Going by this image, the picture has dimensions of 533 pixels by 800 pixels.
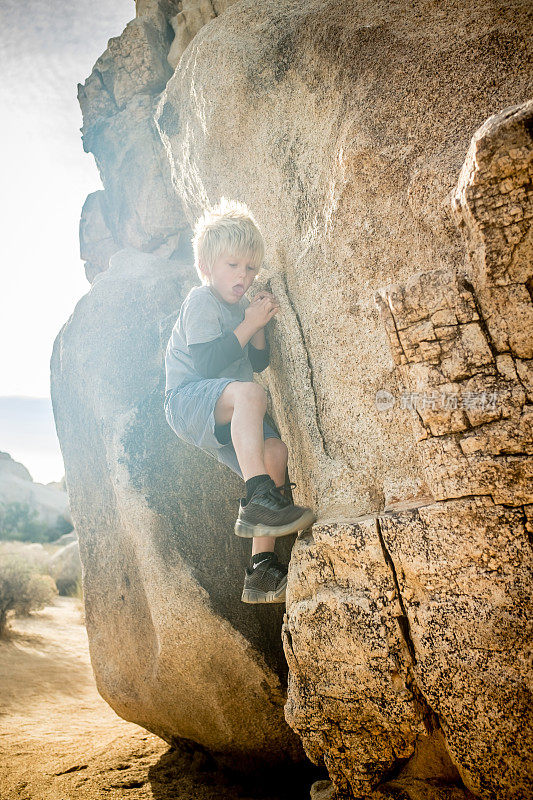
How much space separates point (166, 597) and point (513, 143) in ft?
9.75

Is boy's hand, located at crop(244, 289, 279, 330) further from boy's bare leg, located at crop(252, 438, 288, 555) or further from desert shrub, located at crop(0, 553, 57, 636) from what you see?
desert shrub, located at crop(0, 553, 57, 636)

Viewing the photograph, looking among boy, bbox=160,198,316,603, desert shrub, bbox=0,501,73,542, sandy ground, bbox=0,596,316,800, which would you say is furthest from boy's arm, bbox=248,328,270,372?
desert shrub, bbox=0,501,73,542

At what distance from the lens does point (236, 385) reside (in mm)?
2611

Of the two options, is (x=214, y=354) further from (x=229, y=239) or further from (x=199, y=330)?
(x=229, y=239)

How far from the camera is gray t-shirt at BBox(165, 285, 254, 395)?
2811mm

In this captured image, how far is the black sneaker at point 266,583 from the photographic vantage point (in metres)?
2.54

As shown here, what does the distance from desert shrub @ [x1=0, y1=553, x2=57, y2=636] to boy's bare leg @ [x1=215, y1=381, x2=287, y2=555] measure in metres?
7.68

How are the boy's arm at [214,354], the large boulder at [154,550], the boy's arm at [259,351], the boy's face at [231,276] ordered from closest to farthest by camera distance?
the boy's arm at [214,354], the boy's face at [231,276], the boy's arm at [259,351], the large boulder at [154,550]

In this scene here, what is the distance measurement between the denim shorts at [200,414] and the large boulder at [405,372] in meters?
0.45

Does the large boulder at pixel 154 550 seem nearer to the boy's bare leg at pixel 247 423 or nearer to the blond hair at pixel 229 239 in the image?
the boy's bare leg at pixel 247 423

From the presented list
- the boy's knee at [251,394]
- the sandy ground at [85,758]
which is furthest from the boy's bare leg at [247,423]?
the sandy ground at [85,758]

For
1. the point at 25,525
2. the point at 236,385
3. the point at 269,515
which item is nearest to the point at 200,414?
the point at 236,385

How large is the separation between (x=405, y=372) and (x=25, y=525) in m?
23.0

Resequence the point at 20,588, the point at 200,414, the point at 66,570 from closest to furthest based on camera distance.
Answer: the point at 200,414, the point at 20,588, the point at 66,570
